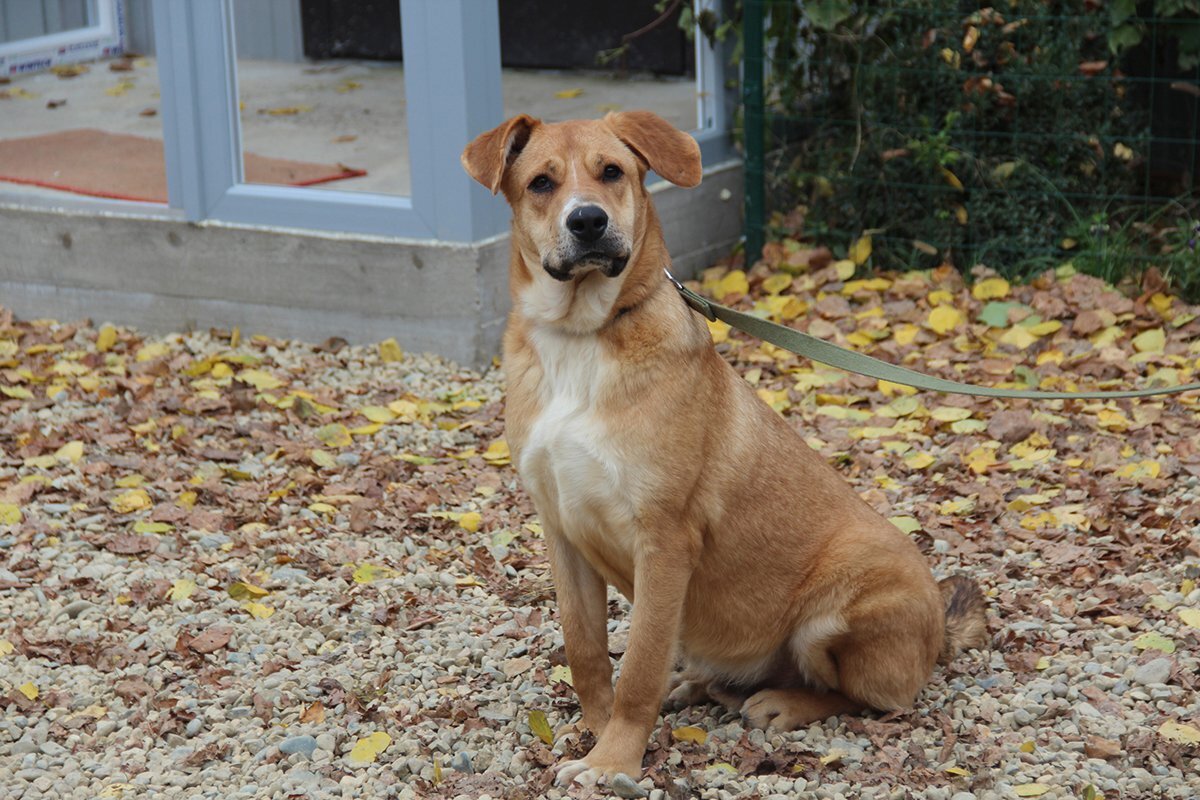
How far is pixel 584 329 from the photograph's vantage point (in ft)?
11.4

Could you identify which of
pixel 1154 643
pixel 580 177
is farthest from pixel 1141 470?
pixel 580 177

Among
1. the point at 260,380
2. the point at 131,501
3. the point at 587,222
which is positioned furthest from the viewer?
the point at 260,380

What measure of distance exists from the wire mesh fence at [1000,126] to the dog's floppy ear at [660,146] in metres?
4.18

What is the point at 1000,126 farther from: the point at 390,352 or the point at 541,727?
the point at 541,727

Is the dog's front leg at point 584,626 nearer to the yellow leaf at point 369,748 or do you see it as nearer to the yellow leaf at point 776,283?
the yellow leaf at point 369,748

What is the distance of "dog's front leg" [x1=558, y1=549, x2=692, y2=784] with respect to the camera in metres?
3.41

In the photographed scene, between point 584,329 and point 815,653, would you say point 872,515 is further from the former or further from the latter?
point 584,329

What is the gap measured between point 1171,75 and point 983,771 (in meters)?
5.43

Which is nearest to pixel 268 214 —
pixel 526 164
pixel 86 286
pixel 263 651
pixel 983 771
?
pixel 86 286

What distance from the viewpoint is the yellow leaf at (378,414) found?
607 cm

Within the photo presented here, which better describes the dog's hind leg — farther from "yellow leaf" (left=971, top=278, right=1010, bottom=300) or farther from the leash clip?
"yellow leaf" (left=971, top=278, right=1010, bottom=300)

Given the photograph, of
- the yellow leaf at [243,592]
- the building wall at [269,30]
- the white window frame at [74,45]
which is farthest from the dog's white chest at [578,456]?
the white window frame at [74,45]

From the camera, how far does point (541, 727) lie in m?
3.74

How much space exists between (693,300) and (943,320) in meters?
3.54
